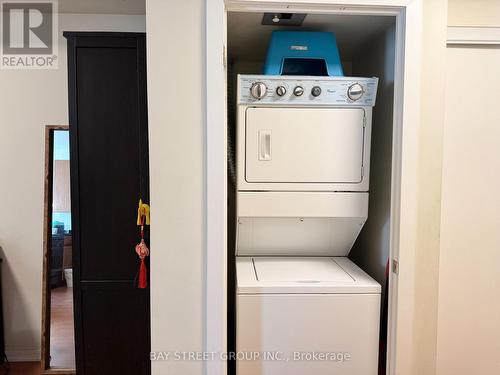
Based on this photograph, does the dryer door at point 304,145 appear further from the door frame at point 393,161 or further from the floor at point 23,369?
the floor at point 23,369

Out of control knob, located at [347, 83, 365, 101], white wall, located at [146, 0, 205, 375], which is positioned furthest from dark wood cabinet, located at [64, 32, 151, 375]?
control knob, located at [347, 83, 365, 101]

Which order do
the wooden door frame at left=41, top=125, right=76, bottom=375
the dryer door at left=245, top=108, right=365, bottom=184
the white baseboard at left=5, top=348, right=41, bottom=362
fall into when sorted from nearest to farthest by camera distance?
the dryer door at left=245, top=108, right=365, bottom=184, the wooden door frame at left=41, top=125, right=76, bottom=375, the white baseboard at left=5, top=348, right=41, bottom=362

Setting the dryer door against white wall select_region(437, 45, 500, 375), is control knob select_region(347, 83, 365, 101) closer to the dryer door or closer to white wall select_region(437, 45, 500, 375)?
the dryer door

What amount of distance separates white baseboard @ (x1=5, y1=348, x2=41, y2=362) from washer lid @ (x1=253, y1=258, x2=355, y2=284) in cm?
190

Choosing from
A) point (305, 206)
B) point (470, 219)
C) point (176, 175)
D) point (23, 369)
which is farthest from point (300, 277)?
point (23, 369)

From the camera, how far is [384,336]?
1676 mm

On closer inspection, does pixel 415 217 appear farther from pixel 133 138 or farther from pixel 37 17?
pixel 37 17

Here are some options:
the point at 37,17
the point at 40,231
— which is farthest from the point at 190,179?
the point at 37,17

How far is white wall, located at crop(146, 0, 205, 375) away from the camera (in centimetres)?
134

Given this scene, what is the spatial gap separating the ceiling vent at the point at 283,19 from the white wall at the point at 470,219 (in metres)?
0.77

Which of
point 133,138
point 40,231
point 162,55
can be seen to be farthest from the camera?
point 40,231

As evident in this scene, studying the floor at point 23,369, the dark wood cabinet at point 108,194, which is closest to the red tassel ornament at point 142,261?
the dark wood cabinet at point 108,194

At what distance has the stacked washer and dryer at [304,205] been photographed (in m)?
1.50

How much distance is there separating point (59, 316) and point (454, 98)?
286cm
